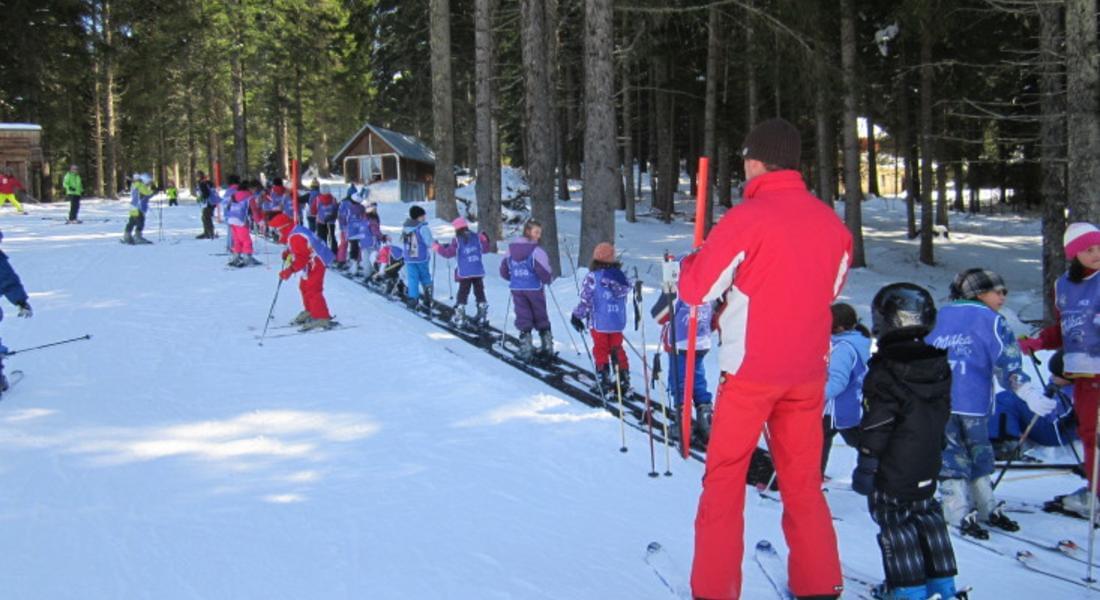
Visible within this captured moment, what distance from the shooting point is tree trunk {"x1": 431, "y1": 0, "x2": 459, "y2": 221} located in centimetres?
2002

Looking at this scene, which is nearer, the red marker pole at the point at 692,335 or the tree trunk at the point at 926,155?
the red marker pole at the point at 692,335

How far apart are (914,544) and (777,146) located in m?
1.91

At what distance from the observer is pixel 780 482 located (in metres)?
3.34

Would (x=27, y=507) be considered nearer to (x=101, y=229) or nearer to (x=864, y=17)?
(x=101, y=229)

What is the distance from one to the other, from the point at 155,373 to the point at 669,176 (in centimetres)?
2512

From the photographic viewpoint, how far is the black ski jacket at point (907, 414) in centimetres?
342

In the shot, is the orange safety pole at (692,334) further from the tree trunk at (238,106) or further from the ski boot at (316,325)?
the tree trunk at (238,106)

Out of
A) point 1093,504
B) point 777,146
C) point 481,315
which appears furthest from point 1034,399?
point 481,315

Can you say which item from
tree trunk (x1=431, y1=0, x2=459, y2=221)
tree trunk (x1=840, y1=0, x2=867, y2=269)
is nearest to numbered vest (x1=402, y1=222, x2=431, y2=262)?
tree trunk (x1=431, y1=0, x2=459, y2=221)

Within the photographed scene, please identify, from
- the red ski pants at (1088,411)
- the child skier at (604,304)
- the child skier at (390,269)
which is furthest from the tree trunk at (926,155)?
the red ski pants at (1088,411)

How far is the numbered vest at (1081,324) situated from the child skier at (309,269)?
332 inches

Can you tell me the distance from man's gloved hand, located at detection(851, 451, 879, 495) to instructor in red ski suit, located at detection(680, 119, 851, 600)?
1.34 feet

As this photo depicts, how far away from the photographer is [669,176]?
1227 inches

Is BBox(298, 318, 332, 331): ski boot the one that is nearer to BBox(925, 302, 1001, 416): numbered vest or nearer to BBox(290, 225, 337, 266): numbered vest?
BBox(290, 225, 337, 266): numbered vest
